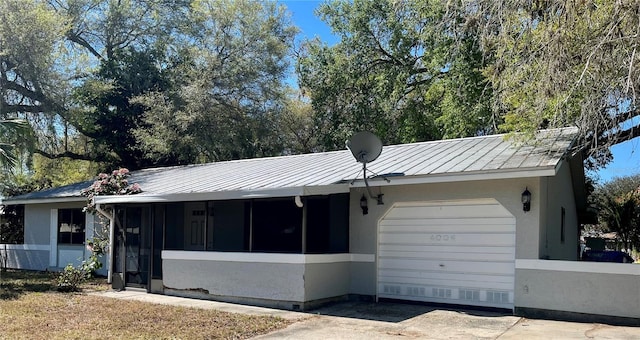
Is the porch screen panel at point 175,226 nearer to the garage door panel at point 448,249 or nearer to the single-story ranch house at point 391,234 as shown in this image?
the single-story ranch house at point 391,234

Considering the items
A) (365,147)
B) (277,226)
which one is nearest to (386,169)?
(365,147)

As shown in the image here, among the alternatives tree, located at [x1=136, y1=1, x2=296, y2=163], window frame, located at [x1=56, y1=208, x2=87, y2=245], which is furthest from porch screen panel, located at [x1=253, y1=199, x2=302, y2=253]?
tree, located at [x1=136, y1=1, x2=296, y2=163]

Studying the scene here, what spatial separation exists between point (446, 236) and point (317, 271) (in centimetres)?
273

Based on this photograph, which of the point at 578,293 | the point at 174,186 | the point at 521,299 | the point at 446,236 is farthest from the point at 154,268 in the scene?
the point at 578,293

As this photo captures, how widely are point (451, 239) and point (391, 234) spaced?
4.38ft

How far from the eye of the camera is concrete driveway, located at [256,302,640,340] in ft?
26.8

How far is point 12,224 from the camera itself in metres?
22.7

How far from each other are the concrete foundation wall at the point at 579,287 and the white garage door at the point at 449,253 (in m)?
0.47

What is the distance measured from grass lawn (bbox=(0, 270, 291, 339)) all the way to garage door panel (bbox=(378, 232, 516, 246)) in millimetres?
3398

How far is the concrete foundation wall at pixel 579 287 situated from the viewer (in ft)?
29.2

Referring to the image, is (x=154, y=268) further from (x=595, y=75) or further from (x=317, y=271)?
(x=595, y=75)

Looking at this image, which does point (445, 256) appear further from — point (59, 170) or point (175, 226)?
point (59, 170)

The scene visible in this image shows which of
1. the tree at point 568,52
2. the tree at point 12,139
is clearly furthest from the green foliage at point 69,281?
the tree at point 568,52

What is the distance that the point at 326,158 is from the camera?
50.6ft
